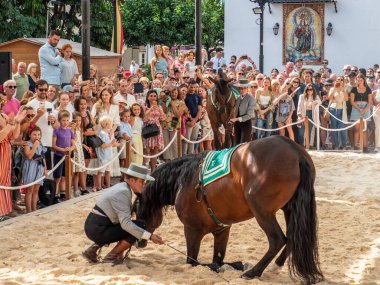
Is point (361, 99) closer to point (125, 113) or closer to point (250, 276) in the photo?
point (125, 113)

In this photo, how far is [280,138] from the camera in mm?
8570

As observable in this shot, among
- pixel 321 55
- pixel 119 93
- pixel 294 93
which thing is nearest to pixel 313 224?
pixel 119 93

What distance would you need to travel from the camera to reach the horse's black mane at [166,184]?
9.12 metres

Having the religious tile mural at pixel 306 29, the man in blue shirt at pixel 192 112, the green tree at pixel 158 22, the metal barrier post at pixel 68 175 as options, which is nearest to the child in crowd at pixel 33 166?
the metal barrier post at pixel 68 175

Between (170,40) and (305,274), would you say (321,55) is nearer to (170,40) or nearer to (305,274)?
(170,40)

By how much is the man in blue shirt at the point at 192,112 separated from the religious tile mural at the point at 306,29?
18.8m

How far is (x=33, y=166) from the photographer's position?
1197 cm

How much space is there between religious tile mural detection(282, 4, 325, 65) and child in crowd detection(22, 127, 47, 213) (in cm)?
2502

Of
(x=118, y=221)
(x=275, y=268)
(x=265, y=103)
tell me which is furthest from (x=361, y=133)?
(x=118, y=221)

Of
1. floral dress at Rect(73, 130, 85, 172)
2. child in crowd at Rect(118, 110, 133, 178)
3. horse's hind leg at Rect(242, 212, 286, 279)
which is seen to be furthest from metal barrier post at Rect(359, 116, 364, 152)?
horse's hind leg at Rect(242, 212, 286, 279)

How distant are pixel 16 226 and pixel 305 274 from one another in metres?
4.37

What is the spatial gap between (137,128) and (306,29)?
21517 mm

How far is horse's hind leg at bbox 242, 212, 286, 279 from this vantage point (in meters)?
8.38

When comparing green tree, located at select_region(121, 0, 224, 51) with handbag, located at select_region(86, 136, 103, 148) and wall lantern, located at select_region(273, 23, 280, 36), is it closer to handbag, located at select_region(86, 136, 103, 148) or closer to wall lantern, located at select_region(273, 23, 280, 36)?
wall lantern, located at select_region(273, 23, 280, 36)
